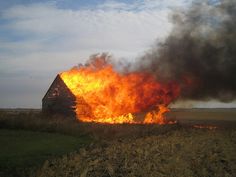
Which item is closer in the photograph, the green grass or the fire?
the green grass

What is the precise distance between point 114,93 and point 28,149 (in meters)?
23.0

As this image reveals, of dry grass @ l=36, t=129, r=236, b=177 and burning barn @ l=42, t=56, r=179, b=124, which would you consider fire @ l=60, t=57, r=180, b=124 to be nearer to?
burning barn @ l=42, t=56, r=179, b=124

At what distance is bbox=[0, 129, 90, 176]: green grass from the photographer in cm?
2323

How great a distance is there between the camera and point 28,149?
2928cm

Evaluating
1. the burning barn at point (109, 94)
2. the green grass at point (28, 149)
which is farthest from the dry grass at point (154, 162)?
the burning barn at point (109, 94)

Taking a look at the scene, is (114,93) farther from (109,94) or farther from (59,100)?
(59,100)

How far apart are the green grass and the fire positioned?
471 inches

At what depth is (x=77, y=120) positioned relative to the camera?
5003 cm

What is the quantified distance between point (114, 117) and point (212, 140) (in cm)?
2046

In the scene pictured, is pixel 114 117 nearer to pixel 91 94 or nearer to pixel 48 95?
pixel 91 94

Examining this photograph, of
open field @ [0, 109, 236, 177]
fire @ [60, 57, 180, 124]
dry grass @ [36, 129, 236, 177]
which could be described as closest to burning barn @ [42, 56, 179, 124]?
fire @ [60, 57, 180, 124]

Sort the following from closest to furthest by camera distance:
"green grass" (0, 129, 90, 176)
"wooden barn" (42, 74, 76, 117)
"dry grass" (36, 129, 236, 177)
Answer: "dry grass" (36, 129, 236, 177)
"green grass" (0, 129, 90, 176)
"wooden barn" (42, 74, 76, 117)

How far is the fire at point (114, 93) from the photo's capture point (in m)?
51.2

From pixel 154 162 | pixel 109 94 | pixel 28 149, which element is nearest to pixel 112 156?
pixel 154 162
